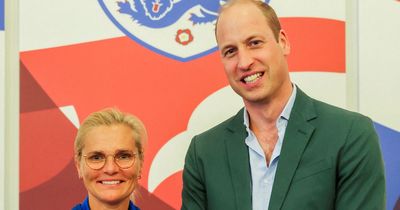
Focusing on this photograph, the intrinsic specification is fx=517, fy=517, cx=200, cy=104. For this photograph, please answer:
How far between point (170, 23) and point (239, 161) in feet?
2.58

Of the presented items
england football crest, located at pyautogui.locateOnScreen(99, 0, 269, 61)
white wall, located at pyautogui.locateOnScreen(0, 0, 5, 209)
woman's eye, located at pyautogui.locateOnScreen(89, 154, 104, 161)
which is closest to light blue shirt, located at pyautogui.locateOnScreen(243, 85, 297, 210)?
woman's eye, located at pyautogui.locateOnScreen(89, 154, 104, 161)

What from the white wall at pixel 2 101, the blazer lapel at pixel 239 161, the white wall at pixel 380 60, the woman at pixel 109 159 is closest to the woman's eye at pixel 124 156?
the woman at pixel 109 159

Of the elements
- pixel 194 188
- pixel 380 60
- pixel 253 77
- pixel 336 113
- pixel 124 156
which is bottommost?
pixel 194 188

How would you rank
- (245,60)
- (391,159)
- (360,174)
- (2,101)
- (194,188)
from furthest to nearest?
1. (391,159)
2. (2,101)
3. (194,188)
4. (245,60)
5. (360,174)

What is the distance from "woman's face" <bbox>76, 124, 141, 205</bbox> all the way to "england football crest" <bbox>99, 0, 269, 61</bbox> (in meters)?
0.59

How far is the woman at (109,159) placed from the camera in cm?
151

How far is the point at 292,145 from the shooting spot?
1.43m

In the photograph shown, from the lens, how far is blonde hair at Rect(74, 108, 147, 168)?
5.16 ft

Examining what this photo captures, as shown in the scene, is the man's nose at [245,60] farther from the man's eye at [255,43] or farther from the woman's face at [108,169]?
the woman's face at [108,169]

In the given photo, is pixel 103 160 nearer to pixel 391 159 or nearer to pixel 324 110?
pixel 324 110

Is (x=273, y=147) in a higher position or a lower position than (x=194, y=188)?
higher

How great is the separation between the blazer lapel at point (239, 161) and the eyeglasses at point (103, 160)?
0.98 ft

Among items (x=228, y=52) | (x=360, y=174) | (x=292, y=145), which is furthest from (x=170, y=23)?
(x=360, y=174)

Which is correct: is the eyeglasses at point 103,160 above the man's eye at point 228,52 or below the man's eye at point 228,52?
below
